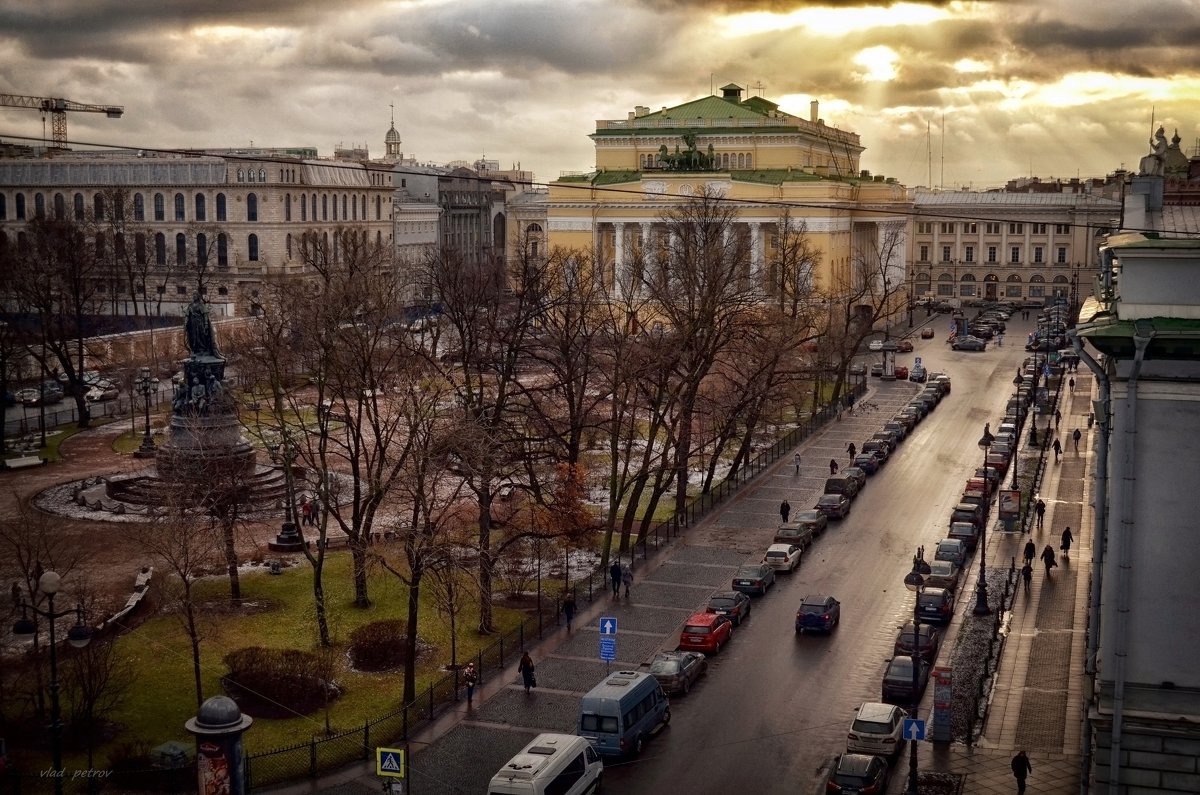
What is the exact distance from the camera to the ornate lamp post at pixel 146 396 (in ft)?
199

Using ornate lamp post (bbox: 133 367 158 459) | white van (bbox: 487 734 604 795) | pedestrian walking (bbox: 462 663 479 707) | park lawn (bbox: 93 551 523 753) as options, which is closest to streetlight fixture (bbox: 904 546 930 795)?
white van (bbox: 487 734 604 795)

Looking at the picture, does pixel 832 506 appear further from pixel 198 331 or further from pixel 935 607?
pixel 198 331

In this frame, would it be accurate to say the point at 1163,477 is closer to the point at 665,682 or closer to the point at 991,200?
the point at 665,682

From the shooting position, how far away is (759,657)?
3600 cm

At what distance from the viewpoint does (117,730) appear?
30391mm

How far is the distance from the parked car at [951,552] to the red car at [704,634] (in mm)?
10090

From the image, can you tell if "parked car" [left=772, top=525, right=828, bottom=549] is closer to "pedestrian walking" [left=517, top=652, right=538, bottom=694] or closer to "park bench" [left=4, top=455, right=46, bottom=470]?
"pedestrian walking" [left=517, top=652, right=538, bottom=694]

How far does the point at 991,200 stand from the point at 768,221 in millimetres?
53460

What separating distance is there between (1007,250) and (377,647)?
114m

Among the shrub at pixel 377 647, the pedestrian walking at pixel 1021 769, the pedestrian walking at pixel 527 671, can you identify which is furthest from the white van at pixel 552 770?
the shrub at pixel 377 647

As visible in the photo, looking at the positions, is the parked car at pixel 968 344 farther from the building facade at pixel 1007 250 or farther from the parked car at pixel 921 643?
the parked car at pixel 921 643

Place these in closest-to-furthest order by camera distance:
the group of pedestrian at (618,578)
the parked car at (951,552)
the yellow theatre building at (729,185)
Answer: the group of pedestrian at (618,578)
the parked car at (951,552)
the yellow theatre building at (729,185)

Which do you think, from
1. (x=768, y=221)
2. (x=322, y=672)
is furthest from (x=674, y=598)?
(x=768, y=221)

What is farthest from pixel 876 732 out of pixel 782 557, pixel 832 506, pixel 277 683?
pixel 832 506
